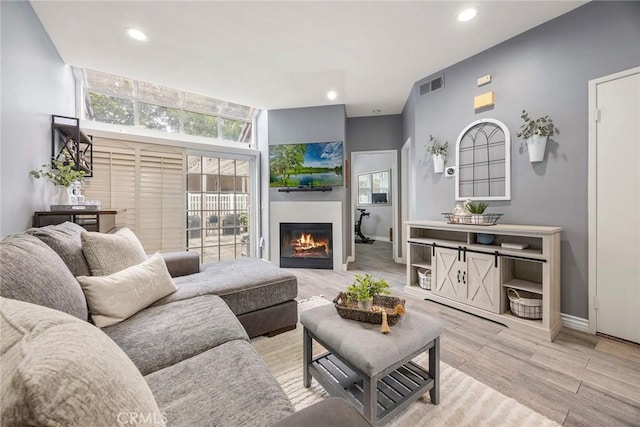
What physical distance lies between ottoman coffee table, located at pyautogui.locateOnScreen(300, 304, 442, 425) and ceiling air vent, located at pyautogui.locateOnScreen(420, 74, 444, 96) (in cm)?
291

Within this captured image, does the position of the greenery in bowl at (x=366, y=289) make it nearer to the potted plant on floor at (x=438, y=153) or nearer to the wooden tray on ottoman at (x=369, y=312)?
the wooden tray on ottoman at (x=369, y=312)

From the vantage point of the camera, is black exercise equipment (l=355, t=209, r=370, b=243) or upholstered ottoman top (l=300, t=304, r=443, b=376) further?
black exercise equipment (l=355, t=209, r=370, b=243)

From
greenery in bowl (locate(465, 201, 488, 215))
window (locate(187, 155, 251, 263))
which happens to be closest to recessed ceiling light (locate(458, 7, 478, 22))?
greenery in bowl (locate(465, 201, 488, 215))

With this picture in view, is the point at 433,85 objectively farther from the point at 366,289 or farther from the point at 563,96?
the point at 366,289

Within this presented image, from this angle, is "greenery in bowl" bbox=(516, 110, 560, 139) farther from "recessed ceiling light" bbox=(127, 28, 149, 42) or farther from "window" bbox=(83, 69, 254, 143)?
"window" bbox=(83, 69, 254, 143)

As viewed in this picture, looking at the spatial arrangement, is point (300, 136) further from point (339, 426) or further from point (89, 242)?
point (339, 426)

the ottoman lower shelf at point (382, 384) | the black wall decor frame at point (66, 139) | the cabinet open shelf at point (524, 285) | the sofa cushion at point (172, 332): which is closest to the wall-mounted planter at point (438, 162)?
the cabinet open shelf at point (524, 285)

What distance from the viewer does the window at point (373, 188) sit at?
23.1 ft

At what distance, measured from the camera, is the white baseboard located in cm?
210

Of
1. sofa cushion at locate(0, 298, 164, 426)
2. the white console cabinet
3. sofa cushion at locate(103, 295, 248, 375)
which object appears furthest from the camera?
the white console cabinet

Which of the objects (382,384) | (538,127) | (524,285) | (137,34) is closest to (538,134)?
(538,127)

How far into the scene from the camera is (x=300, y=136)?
419cm

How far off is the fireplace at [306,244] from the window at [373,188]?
3.43m

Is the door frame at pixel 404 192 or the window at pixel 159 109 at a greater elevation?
the window at pixel 159 109
